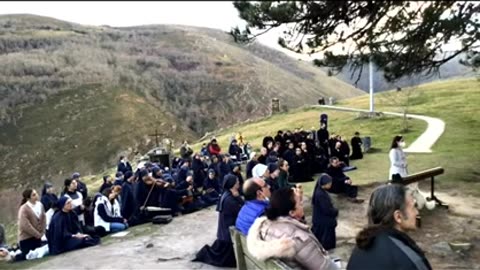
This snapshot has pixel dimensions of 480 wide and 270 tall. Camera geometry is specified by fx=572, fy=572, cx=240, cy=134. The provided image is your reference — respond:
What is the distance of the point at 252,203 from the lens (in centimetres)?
637

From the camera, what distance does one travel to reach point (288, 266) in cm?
432

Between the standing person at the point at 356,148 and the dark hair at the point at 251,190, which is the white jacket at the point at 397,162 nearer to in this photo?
the dark hair at the point at 251,190

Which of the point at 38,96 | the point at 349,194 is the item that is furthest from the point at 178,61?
the point at 349,194

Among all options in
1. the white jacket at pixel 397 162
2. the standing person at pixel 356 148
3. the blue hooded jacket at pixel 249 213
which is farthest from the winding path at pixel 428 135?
the blue hooded jacket at pixel 249 213

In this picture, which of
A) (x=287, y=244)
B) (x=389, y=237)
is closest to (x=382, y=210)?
(x=389, y=237)

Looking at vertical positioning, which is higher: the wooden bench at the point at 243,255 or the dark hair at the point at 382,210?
the dark hair at the point at 382,210

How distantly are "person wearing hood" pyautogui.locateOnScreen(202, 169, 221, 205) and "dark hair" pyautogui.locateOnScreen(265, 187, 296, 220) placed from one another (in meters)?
9.96

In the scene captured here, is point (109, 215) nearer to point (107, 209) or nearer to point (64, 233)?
point (107, 209)

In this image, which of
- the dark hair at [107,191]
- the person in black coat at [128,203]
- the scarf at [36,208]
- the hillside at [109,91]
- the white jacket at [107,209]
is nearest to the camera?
the scarf at [36,208]

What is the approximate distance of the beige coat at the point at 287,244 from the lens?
4367 mm

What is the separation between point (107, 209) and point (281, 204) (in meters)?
7.84

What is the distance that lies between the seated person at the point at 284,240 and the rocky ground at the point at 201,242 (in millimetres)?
4513

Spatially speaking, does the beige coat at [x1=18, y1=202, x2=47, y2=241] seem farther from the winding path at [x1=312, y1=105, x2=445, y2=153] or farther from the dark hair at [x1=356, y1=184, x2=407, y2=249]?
the winding path at [x1=312, y1=105, x2=445, y2=153]

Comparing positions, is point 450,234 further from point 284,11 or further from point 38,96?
point 38,96
